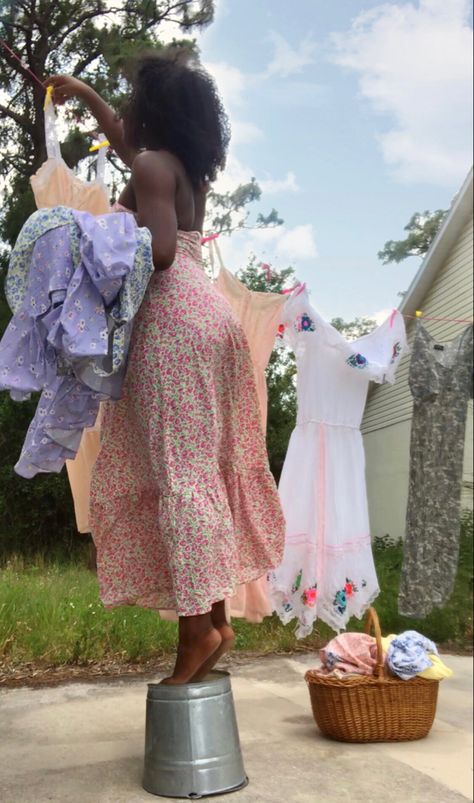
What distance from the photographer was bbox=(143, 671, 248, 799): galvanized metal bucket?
1145 millimetres

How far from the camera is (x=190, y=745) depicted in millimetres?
1153

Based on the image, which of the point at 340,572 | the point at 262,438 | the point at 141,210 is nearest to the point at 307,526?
the point at 340,572

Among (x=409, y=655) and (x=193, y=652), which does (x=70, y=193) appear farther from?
(x=409, y=655)

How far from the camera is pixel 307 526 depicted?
87.4 inches

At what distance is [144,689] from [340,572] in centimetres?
62

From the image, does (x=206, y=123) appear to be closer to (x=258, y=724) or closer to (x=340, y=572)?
(x=258, y=724)

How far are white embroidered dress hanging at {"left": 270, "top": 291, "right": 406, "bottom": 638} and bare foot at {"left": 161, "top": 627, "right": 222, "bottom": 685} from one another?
3.40 ft

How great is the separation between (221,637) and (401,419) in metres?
0.63

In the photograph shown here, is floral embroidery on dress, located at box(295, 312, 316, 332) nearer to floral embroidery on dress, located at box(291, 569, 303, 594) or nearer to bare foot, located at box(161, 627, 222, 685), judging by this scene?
floral embroidery on dress, located at box(291, 569, 303, 594)

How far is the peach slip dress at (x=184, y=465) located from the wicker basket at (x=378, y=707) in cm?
36

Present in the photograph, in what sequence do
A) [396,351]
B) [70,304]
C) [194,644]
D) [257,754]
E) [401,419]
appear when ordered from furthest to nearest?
[396,351] → [401,419] → [257,754] → [194,644] → [70,304]

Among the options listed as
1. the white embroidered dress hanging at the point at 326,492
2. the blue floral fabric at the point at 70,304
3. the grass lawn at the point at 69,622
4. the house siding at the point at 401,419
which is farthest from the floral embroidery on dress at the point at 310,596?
the blue floral fabric at the point at 70,304

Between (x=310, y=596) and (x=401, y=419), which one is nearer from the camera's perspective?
(x=401, y=419)

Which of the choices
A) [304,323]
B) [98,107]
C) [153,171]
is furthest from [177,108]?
[304,323]
